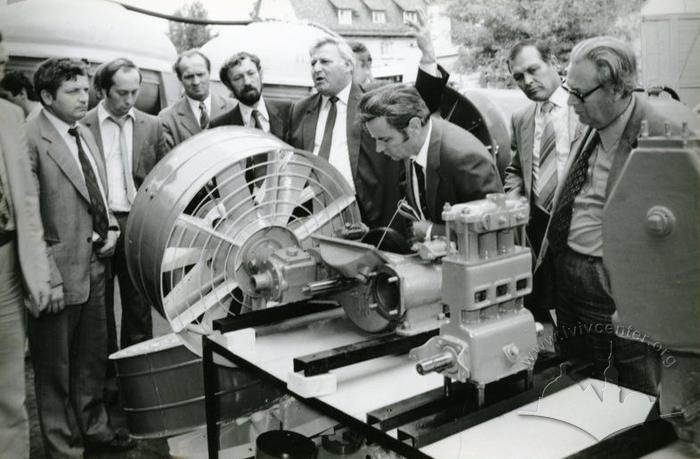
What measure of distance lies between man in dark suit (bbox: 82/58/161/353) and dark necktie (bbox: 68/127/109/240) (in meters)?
0.07

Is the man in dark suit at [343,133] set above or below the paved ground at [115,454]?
above

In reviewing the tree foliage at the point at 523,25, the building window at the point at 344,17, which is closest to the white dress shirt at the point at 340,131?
the building window at the point at 344,17

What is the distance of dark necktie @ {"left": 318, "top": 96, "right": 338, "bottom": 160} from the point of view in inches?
117

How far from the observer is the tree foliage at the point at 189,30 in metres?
2.71

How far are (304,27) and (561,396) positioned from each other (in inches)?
74.5

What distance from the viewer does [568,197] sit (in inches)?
79.0

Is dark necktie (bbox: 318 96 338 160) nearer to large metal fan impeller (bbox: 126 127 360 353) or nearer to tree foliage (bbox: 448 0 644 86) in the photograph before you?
large metal fan impeller (bbox: 126 127 360 353)

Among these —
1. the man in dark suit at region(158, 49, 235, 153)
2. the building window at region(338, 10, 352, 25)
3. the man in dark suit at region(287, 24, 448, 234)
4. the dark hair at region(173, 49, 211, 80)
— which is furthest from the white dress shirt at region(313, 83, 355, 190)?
the dark hair at region(173, 49, 211, 80)

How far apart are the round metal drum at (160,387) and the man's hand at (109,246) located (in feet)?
1.35

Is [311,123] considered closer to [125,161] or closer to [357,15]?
[357,15]

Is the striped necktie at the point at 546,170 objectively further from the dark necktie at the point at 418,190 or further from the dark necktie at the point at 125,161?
the dark necktie at the point at 125,161

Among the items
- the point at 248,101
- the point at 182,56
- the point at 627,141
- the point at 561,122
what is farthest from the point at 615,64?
the point at 182,56

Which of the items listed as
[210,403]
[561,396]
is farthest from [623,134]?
[210,403]

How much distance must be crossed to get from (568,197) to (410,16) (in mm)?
989
